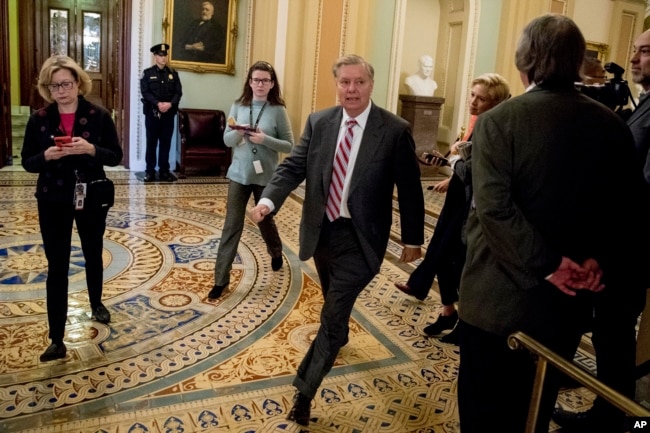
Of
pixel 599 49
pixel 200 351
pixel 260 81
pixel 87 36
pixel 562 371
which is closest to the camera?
pixel 562 371

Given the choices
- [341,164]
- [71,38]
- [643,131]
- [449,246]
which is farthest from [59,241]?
[71,38]

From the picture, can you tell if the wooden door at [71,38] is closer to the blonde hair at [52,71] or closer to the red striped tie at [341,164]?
the blonde hair at [52,71]

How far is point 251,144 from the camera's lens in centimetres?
417

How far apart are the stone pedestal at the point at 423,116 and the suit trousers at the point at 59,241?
7.35 m

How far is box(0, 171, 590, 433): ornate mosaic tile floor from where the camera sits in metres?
2.82

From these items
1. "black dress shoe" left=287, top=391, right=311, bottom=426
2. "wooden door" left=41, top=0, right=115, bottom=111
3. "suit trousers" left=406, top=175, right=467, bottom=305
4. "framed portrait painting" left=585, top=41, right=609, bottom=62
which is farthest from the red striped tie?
"wooden door" left=41, top=0, right=115, bottom=111

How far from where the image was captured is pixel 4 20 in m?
8.15

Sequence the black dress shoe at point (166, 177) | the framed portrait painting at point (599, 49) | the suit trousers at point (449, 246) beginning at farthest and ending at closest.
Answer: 1. the framed portrait painting at point (599, 49)
2. the black dress shoe at point (166, 177)
3. the suit trousers at point (449, 246)

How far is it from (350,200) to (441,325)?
157cm

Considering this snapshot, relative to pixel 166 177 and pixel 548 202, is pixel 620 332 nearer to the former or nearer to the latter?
pixel 548 202

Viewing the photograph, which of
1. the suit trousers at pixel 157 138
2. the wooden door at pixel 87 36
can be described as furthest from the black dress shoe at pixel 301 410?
the wooden door at pixel 87 36

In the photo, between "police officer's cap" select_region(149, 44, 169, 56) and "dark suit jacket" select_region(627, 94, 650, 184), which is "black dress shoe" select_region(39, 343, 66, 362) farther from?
"police officer's cap" select_region(149, 44, 169, 56)

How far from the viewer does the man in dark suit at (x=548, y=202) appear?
1.74m

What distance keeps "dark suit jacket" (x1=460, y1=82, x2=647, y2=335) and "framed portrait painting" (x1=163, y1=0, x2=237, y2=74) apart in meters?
7.98
